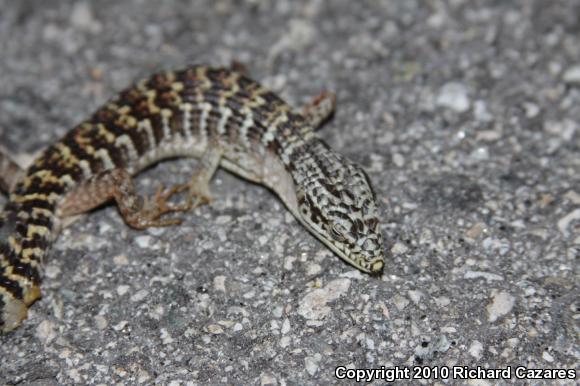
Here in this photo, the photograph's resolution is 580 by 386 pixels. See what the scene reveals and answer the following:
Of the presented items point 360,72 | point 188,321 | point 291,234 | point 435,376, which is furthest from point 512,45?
point 188,321

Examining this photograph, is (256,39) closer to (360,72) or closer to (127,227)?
(360,72)

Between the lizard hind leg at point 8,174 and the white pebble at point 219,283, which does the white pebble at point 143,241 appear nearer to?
the white pebble at point 219,283

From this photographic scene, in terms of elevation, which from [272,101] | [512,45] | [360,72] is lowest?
[272,101]

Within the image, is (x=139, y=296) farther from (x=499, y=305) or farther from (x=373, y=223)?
(x=499, y=305)

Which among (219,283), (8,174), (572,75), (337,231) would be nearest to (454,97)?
(572,75)

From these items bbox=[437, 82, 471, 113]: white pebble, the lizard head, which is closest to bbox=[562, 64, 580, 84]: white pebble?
bbox=[437, 82, 471, 113]: white pebble

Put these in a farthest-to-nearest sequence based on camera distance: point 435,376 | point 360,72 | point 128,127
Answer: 1. point 360,72
2. point 128,127
3. point 435,376

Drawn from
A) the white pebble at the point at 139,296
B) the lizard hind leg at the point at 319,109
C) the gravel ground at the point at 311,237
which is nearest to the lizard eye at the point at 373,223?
the gravel ground at the point at 311,237
